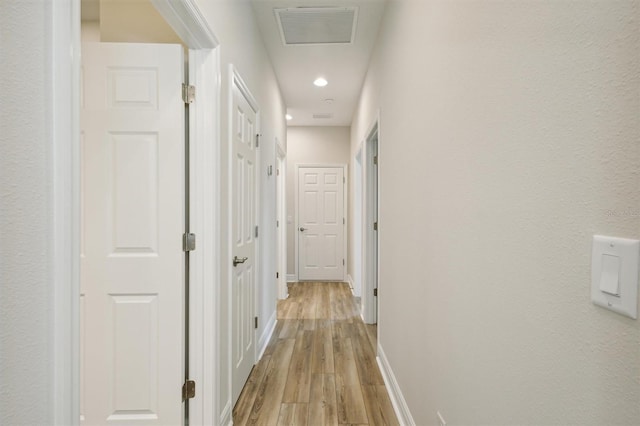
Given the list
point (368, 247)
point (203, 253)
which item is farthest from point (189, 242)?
point (368, 247)

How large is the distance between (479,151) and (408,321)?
1132mm

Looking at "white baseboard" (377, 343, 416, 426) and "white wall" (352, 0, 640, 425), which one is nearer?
"white wall" (352, 0, 640, 425)

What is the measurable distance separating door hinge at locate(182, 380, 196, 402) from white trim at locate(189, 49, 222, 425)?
0.07 ft

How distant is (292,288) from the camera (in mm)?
5281

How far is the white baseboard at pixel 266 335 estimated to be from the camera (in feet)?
9.27

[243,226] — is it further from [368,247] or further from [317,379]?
[368,247]

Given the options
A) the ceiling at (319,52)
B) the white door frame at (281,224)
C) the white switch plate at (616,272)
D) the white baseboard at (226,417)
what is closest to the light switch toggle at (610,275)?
the white switch plate at (616,272)

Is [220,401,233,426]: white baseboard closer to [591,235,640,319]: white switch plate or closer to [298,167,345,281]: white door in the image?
[591,235,640,319]: white switch plate

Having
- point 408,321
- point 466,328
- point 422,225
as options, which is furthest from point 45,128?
point 408,321

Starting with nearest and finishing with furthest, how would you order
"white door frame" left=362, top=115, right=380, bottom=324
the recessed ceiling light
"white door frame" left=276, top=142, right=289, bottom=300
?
"white door frame" left=362, top=115, right=380, bottom=324 < the recessed ceiling light < "white door frame" left=276, top=142, right=289, bottom=300

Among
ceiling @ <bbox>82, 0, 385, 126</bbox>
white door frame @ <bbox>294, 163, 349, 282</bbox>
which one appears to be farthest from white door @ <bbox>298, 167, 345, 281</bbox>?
ceiling @ <bbox>82, 0, 385, 126</bbox>

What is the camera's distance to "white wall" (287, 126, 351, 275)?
5.73 metres

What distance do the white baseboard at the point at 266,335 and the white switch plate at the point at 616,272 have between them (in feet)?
8.57

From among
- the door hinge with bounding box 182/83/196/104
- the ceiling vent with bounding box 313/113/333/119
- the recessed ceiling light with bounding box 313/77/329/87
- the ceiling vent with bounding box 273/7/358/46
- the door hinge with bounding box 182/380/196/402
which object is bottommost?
the door hinge with bounding box 182/380/196/402
